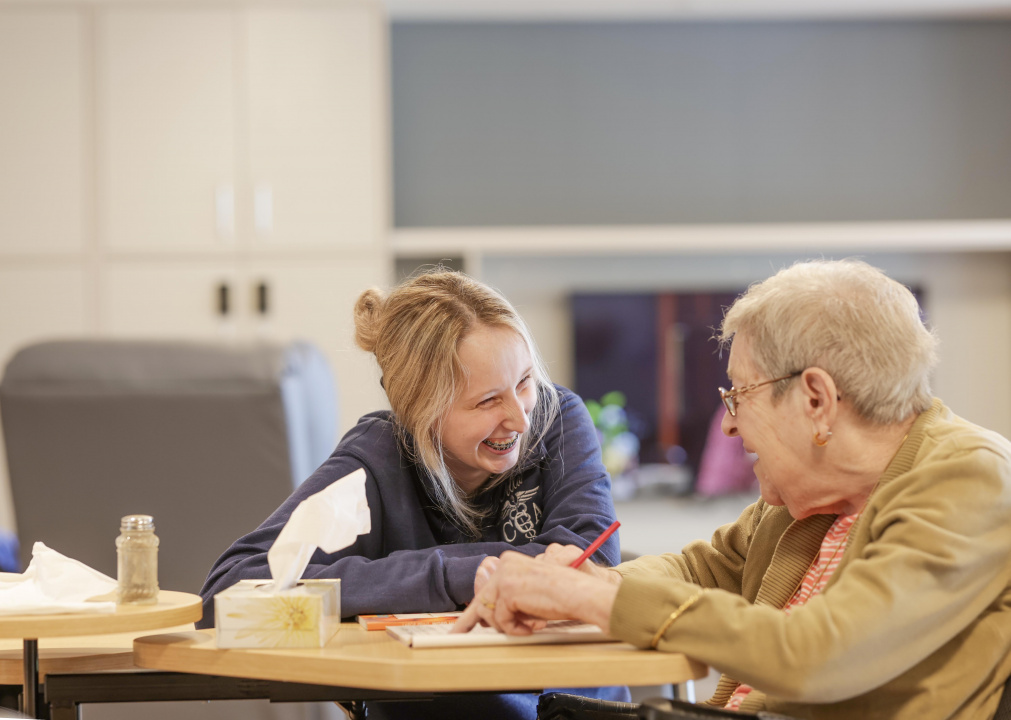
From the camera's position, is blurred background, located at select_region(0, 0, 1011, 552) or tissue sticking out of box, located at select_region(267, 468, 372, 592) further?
blurred background, located at select_region(0, 0, 1011, 552)

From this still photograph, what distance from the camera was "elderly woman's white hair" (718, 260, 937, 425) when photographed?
1.21 meters

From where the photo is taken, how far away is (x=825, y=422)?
4.05 ft

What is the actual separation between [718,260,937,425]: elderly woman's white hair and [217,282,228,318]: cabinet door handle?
3.39 meters

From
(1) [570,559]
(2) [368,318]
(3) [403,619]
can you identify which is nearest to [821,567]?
(1) [570,559]

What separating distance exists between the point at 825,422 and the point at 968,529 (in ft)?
0.71

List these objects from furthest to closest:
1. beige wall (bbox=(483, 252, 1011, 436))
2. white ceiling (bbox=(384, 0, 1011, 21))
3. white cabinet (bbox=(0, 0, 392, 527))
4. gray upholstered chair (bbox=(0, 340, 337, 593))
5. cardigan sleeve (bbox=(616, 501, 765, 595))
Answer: beige wall (bbox=(483, 252, 1011, 436))
white ceiling (bbox=(384, 0, 1011, 21))
white cabinet (bbox=(0, 0, 392, 527))
gray upholstered chair (bbox=(0, 340, 337, 593))
cardigan sleeve (bbox=(616, 501, 765, 595))

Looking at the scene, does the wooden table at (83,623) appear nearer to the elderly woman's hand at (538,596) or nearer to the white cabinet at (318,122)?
the elderly woman's hand at (538,596)

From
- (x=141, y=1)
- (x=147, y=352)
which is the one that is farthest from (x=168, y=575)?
(x=141, y=1)

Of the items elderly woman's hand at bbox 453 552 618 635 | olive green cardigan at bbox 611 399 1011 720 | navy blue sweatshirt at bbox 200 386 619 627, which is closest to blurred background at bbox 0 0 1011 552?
navy blue sweatshirt at bbox 200 386 619 627

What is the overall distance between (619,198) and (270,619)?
3.81 m

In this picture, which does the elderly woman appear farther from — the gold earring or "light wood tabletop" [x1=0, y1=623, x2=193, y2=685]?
"light wood tabletop" [x1=0, y1=623, x2=193, y2=685]

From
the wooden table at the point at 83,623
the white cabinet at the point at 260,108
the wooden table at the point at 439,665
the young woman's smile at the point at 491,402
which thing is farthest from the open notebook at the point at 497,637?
the white cabinet at the point at 260,108

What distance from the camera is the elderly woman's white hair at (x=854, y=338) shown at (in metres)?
1.21

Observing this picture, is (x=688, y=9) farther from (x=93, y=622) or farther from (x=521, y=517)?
(x=93, y=622)
